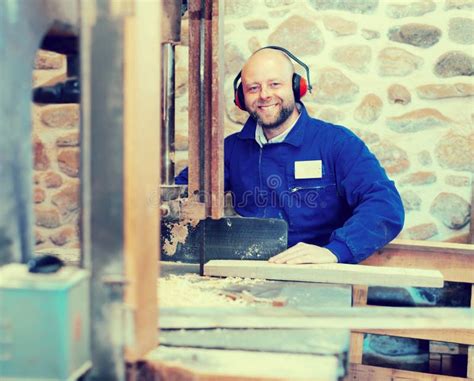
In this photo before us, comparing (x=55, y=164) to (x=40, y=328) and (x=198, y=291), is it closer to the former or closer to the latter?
(x=198, y=291)

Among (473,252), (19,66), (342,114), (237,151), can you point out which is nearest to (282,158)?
(237,151)

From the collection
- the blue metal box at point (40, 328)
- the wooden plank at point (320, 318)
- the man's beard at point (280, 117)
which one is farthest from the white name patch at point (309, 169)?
the blue metal box at point (40, 328)

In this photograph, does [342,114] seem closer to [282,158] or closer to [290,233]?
[282,158]

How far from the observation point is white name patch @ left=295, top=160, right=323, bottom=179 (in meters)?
2.90

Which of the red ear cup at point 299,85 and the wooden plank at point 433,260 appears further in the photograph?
the red ear cup at point 299,85

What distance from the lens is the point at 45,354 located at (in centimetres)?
91

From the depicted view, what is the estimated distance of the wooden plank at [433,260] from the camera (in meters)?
2.46

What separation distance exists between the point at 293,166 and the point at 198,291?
1.41m

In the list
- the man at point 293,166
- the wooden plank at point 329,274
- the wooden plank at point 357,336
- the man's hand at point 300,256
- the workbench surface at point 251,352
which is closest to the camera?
the workbench surface at point 251,352

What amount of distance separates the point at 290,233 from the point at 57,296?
2.11 m

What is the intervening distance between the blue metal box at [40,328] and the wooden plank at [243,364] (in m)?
0.16

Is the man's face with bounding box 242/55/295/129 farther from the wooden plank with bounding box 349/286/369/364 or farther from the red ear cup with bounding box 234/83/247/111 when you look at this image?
the wooden plank with bounding box 349/286/369/364

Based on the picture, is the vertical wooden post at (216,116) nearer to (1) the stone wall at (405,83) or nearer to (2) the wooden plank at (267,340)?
(2) the wooden plank at (267,340)

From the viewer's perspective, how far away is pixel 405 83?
312cm
